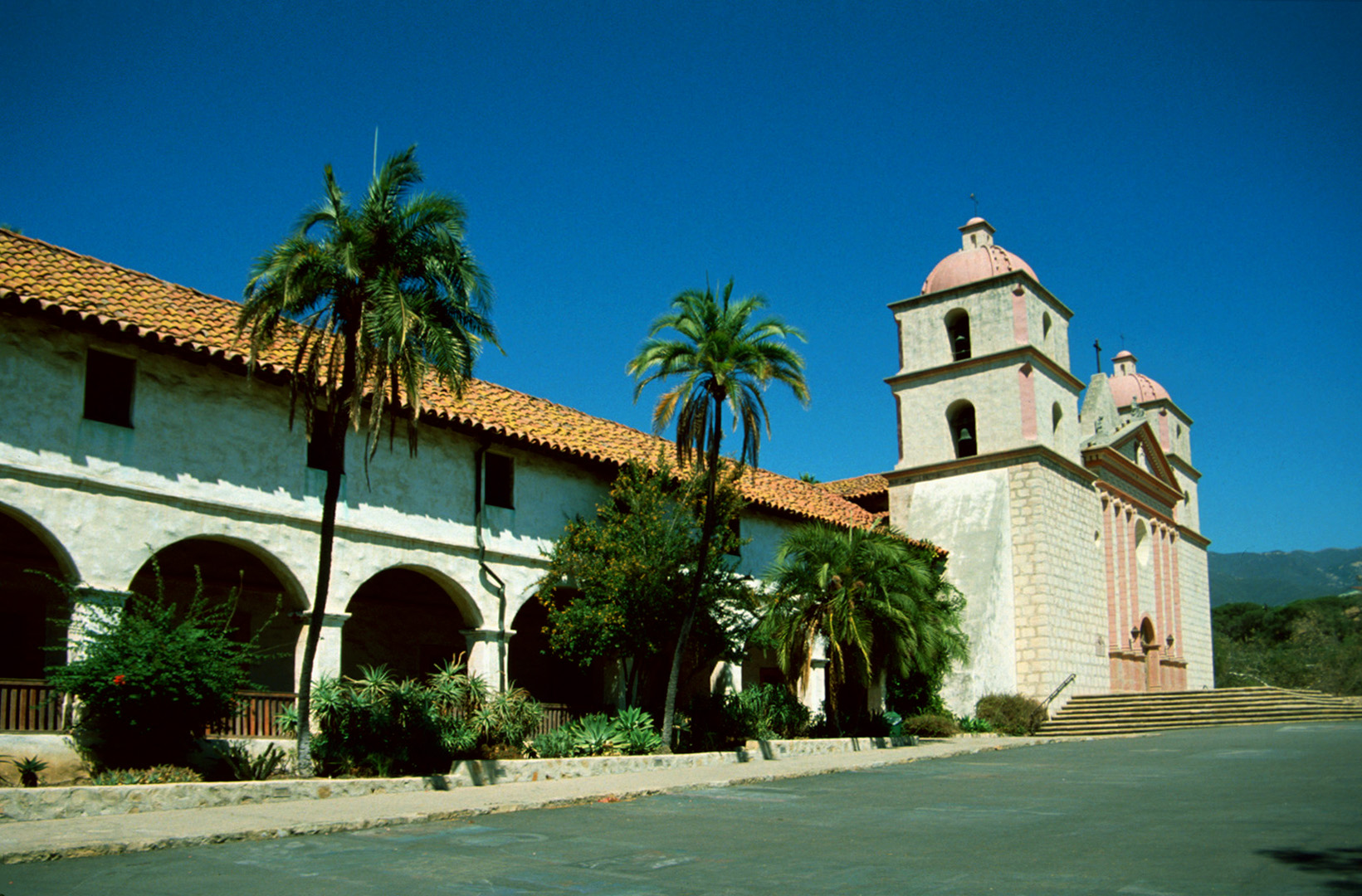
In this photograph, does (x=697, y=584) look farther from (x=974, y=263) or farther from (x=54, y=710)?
(x=974, y=263)

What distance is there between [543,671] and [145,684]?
41.0ft

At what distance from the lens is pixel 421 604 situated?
2361 cm

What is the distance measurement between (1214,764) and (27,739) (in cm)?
1728

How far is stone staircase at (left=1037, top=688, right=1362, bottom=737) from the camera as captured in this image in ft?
106

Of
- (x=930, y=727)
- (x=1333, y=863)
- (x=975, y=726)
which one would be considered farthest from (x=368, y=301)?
(x=975, y=726)

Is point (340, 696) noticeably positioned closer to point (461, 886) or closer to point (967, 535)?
point (461, 886)

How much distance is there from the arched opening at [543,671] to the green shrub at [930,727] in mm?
8856

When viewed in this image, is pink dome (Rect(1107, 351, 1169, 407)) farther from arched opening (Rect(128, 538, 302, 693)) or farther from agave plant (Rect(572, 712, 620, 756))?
arched opening (Rect(128, 538, 302, 693))

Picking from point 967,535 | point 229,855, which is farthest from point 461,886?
point 967,535

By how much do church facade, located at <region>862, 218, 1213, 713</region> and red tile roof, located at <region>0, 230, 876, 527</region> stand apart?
451 inches

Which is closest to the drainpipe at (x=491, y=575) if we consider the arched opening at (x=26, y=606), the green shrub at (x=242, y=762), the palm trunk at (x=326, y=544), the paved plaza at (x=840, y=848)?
the green shrub at (x=242, y=762)

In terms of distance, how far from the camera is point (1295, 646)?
68125 mm

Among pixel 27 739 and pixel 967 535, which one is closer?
pixel 27 739

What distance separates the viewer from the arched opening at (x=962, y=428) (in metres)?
36.7
